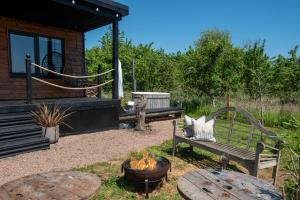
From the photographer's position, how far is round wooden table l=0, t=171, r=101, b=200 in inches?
144

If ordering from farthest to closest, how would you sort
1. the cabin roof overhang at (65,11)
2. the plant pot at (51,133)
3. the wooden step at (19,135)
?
the cabin roof overhang at (65,11) → the plant pot at (51,133) → the wooden step at (19,135)

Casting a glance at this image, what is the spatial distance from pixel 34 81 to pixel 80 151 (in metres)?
4.53

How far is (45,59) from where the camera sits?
32.4ft

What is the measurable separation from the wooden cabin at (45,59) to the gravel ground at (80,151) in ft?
1.29

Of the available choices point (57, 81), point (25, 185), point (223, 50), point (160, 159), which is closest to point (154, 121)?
point (57, 81)

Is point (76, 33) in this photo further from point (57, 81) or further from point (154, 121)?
point (154, 121)

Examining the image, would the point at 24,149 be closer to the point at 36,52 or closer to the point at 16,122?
the point at 16,122

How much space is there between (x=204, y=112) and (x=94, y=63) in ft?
37.7

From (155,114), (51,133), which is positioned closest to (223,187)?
(51,133)

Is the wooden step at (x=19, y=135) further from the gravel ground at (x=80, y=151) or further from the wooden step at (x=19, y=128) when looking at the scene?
the gravel ground at (x=80, y=151)

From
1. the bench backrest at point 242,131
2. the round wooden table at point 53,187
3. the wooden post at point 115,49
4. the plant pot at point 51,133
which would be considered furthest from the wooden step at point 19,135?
the bench backrest at point 242,131

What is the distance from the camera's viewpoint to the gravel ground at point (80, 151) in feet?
16.8

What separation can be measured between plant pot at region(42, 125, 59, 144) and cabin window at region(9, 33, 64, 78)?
357 cm

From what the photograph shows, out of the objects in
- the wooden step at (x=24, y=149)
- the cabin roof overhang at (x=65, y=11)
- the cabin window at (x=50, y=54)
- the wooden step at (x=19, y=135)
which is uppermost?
the cabin roof overhang at (x=65, y=11)
